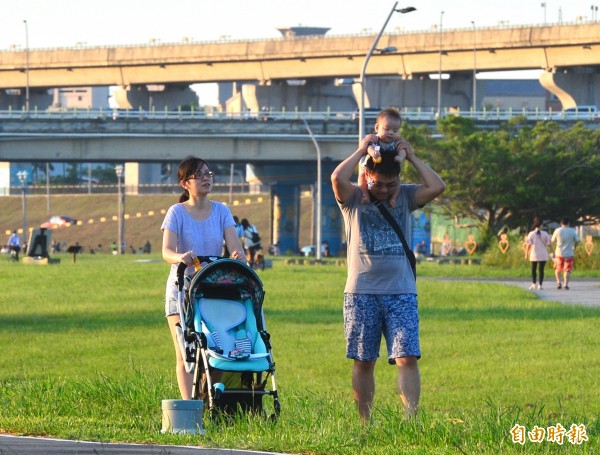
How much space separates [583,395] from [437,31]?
94.9 m

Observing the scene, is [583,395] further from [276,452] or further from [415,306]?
[276,452]

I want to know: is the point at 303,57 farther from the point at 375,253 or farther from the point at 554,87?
the point at 375,253

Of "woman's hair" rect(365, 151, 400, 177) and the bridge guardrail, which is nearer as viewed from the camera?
"woman's hair" rect(365, 151, 400, 177)

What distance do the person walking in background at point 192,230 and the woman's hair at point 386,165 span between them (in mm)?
1494

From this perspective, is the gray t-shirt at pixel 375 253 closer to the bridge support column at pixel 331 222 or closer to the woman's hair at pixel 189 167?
the woman's hair at pixel 189 167

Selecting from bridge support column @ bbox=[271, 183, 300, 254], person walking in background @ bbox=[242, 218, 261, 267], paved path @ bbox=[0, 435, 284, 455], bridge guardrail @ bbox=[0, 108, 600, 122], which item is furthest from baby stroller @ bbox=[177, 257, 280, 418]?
bridge support column @ bbox=[271, 183, 300, 254]

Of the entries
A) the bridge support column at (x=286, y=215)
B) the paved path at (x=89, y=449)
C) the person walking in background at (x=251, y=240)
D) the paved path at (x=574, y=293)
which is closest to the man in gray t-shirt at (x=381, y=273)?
the paved path at (x=89, y=449)

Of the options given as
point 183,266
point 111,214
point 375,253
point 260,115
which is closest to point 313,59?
point 260,115

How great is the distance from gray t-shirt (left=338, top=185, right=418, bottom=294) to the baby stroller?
2.73ft

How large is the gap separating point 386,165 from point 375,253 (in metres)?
0.61

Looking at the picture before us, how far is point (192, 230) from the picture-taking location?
12242mm

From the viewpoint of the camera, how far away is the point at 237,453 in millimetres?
9797

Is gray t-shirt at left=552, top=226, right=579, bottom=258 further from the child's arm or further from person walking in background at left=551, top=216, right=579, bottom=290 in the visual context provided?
the child's arm

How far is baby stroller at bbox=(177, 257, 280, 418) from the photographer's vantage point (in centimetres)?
1127
